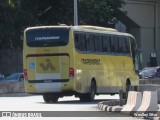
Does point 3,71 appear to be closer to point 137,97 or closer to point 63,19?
point 63,19

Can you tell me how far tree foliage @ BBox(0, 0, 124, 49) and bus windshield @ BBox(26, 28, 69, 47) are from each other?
23.1m

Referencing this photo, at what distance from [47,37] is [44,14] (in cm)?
3204

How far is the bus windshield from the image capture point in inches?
1187

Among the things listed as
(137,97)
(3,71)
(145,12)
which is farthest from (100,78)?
(145,12)

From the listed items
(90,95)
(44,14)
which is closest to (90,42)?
(90,95)

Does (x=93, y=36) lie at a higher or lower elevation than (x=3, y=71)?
higher

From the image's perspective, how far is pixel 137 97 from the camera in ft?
74.6

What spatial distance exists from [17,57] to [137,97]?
41.8m

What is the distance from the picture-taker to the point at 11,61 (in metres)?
63.9

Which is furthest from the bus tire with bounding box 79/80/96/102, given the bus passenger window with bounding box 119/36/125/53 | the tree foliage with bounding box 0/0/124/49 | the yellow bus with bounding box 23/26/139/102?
the tree foliage with bounding box 0/0/124/49

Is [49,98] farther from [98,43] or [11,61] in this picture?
[11,61]

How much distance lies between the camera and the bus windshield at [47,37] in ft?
98.9

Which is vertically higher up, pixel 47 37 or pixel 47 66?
pixel 47 37

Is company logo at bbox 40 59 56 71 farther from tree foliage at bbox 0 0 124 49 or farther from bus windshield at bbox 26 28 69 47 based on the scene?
tree foliage at bbox 0 0 124 49
